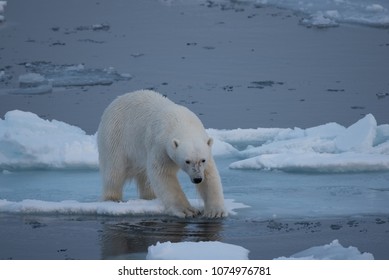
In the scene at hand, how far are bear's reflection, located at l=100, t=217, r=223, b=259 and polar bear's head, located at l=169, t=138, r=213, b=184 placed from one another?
291mm

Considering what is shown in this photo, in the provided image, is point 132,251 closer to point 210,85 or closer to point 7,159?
point 7,159

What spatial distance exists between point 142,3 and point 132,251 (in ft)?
33.2

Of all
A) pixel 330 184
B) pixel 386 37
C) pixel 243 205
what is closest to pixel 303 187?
pixel 330 184

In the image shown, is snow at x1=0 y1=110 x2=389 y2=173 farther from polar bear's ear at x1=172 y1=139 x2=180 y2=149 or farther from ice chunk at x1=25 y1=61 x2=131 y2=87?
ice chunk at x1=25 y1=61 x2=131 y2=87

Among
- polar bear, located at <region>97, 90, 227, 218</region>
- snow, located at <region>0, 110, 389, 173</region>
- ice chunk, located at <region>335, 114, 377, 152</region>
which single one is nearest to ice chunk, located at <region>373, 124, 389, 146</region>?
snow, located at <region>0, 110, 389, 173</region>

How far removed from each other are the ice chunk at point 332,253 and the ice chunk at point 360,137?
103 inches

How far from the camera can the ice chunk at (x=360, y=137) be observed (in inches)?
334

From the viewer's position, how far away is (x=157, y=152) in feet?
22.3

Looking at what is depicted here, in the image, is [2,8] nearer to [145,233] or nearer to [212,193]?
[212,193]

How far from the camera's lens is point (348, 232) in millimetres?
6359

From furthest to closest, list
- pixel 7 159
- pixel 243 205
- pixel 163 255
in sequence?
pixel 7 159
pixel 243 205
pixel 163 255

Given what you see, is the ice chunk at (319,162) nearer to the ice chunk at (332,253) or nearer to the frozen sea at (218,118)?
the frozen sea at (218,118)

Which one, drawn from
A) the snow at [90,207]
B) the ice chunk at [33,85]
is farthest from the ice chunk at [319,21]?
the snow at [90,207]

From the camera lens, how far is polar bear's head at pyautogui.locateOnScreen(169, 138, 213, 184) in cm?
646
